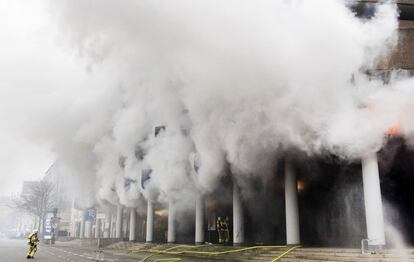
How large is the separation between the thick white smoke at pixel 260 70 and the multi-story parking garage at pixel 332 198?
1352 millimetres

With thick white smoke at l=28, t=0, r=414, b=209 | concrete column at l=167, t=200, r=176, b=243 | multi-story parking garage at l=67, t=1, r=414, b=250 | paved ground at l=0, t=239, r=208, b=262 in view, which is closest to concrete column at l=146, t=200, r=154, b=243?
concrete column at l=167, t=200, r=176, b=243

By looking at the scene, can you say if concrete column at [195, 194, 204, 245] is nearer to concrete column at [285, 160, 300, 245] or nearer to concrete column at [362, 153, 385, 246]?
concrete column at [285, 160, 300, 245]

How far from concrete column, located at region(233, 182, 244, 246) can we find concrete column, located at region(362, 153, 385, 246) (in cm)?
811

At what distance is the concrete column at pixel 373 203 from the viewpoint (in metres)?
14.8

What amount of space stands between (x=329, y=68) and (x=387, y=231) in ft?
27.7

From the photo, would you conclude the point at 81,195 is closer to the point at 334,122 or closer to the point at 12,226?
the point at 334,122

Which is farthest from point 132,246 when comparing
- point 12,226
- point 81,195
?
point 12,226

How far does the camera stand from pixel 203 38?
41.2 ft

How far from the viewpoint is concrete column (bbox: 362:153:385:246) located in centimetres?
1480

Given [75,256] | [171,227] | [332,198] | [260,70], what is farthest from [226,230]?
[260,70]

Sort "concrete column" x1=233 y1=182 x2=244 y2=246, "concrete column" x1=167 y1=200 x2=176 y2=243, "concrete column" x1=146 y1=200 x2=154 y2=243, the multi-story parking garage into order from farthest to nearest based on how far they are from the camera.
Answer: "concrete column" x1=146 y1=200 x2=154 y2=243, "concrete column" x1=167 y1=200 x2=176 y2=243, "concrete column" x1=233 y1=182 x2=244 y2=246, the multi-story parking garage

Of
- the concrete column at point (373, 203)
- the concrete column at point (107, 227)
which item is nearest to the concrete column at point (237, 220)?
the concrete column at point (373, 203)

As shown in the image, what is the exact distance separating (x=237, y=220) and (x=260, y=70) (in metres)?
11.4

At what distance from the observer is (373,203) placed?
15.2 meters
